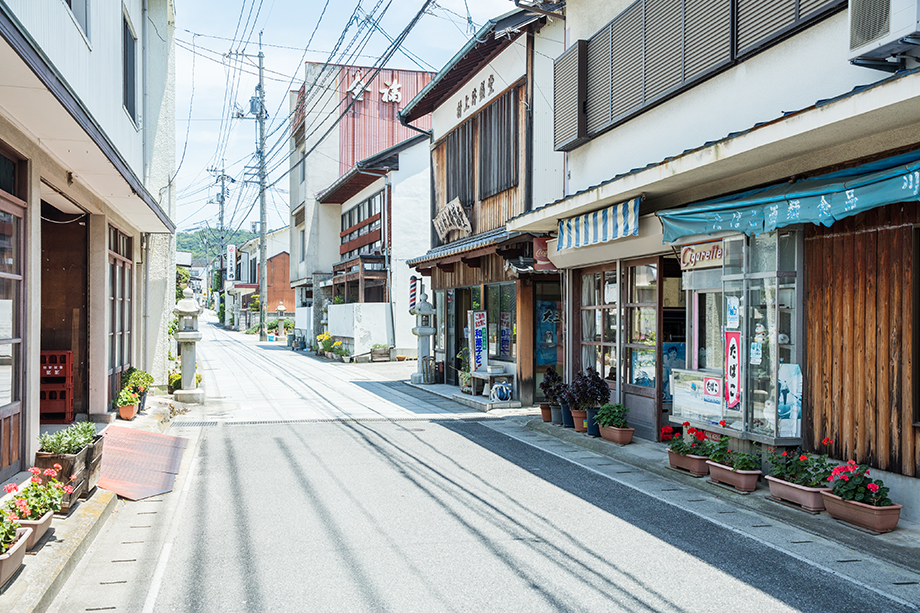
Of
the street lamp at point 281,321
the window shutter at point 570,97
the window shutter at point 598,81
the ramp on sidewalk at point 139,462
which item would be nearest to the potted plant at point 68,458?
the ramp on sidewalk at point 139,462

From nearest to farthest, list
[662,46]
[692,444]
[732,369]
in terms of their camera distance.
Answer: [732,369]
[692,444]
[662,46]

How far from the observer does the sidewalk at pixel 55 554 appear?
4.57 m

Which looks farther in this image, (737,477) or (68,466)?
(737,477)

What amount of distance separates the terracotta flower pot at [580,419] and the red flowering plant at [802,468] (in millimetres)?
4442

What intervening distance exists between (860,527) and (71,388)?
36.3 ft

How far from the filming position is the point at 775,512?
7.00 metres

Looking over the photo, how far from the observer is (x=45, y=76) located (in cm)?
528

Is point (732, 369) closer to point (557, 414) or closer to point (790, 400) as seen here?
point (790, 400)

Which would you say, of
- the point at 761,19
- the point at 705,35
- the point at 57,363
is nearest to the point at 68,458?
the point at 57,363

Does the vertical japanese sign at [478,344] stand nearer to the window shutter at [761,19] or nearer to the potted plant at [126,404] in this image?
the potted plant at [126,404]

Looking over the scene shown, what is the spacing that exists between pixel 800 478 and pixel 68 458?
7083mm

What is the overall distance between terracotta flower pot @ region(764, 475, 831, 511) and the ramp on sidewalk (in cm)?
668

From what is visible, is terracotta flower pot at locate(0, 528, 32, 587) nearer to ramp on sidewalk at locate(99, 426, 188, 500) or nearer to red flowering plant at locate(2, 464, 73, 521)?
red flowering plant at locate(2, 464, 73, 521)

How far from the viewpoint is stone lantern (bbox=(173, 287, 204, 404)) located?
15867 mm
